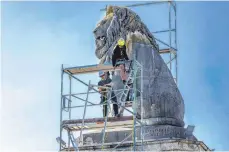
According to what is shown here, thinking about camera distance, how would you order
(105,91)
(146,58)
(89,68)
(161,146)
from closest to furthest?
(161,146), (105,91), (89,68), (146,58)

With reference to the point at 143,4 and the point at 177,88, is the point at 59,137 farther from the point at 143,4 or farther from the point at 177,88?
the point at 143,4

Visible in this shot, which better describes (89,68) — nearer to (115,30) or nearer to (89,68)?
(89,68)

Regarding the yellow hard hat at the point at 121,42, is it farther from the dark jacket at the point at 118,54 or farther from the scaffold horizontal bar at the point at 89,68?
the scaffold horizontal bar at the point at 89,68

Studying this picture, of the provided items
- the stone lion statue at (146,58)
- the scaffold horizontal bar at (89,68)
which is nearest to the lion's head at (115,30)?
the stone lion statue at (146,58)

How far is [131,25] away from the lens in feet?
107

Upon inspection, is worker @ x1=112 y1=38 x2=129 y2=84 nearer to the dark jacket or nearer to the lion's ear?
the dark jacket

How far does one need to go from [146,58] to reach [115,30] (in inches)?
67.1

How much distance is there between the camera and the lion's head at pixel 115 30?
32562 millimetres

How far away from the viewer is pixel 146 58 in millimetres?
31797

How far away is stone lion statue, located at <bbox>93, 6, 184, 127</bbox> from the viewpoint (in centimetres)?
3100

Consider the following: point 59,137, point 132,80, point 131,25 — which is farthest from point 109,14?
point 59,137

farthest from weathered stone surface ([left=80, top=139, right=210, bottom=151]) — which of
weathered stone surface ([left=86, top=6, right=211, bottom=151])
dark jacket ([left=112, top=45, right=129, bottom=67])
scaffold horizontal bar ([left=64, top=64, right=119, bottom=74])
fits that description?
dark jacket ([left=112, top=45, right=129, bottom=67])

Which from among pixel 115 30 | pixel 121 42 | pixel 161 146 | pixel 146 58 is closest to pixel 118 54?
pixel 121 42

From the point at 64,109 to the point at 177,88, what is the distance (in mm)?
4124
